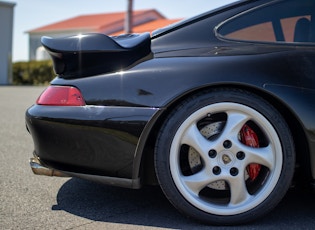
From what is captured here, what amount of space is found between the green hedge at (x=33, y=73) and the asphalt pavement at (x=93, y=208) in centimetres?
2256

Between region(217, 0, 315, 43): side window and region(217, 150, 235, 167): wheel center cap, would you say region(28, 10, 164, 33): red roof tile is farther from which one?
region(217, 150, 235, 167): wheel center cap

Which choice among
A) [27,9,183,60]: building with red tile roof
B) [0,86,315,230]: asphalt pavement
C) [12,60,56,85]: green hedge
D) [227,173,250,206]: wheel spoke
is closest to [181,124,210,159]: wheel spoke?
[227,173,250,206]: wheel spoke

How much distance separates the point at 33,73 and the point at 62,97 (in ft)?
79.6

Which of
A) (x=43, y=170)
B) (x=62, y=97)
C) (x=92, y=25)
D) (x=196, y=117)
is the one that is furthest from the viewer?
(x=92, y=25)

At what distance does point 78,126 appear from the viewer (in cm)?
221

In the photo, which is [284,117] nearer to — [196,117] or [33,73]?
[196,117]

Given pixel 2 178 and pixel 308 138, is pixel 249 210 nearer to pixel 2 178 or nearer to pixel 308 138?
pixel 308 138

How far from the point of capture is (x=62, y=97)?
2.30m

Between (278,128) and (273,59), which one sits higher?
(273,59)

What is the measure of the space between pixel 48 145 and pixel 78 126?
0.87 ft

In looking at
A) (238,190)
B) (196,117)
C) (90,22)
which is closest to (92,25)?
(90,22)

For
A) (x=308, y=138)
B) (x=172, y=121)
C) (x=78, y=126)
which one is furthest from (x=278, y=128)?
(x=78, y=126)

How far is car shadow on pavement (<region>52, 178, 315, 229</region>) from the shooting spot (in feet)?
7.45

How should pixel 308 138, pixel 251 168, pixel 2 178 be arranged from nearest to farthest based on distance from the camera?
1. pixel 308 138
2. pixel 251 168
3. pixel 2 178
